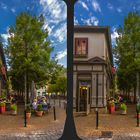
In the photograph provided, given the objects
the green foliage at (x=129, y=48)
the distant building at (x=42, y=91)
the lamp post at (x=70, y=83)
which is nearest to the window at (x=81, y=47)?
the green foliage at (x=129, y=48)

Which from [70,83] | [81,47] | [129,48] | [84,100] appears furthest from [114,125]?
[70,83]

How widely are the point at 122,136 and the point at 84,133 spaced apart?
0.74 meters

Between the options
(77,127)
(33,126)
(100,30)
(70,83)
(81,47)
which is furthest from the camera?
(81,47)

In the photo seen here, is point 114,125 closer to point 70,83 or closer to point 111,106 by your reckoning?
point 111,106

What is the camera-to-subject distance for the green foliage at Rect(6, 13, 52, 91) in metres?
3.59

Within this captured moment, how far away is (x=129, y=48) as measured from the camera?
3781mm

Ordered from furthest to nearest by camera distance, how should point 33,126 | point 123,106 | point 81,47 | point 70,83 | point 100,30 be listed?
1. point 123,106
2. point 81,47
3. point 33,126
4. point 100,30
5. point 70,83

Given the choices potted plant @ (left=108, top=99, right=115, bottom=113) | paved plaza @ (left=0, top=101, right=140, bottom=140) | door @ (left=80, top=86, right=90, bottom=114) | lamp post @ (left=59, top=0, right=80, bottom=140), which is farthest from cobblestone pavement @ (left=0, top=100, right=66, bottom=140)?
lamp post @ (left=59, top=0, right=80, bottom=140)

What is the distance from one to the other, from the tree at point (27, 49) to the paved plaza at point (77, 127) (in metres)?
0.28

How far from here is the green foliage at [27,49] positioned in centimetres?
359

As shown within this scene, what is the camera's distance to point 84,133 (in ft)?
12.0

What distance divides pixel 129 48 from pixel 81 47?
0.48m

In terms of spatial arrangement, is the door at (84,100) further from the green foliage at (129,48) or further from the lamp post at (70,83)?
the lamp post at (70,83)

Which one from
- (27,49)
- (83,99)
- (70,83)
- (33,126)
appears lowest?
(33,126)
